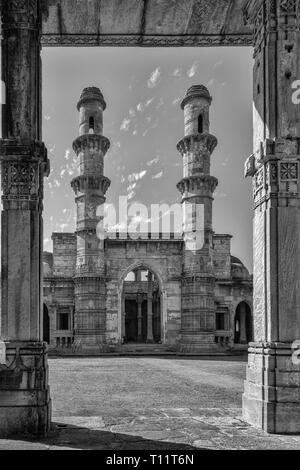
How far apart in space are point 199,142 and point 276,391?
2135cm

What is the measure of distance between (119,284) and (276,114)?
20729 millimetres

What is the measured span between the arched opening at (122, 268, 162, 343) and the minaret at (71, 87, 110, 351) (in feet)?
21.0

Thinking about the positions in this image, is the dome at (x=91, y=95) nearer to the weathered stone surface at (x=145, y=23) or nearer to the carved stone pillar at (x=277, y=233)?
the weathered stone surface at (x=145, y=23)

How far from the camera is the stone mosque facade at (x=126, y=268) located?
24.9m

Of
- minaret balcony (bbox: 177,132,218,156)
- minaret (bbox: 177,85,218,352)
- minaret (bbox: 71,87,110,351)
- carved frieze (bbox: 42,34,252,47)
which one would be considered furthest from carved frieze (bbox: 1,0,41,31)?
minaret balcony (bbox: 177,132,218,156)

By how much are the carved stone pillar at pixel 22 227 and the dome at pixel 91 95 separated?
815 inches

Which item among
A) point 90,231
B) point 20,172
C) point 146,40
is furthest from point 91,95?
point 20,172

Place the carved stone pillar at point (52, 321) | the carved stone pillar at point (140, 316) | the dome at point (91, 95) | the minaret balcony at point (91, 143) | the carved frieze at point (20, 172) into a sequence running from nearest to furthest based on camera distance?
the carved frieze at point (20, 172) → the minaret balcony at point (91, 143) → the carved stone pillar at point (52, 321) → the dome at point (91, 95) → the carved stone pillar at point (140, 316)

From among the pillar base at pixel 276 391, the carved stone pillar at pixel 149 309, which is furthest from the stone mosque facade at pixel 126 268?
the pillar base at pixel 276 391

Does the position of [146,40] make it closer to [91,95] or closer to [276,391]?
[276,391]

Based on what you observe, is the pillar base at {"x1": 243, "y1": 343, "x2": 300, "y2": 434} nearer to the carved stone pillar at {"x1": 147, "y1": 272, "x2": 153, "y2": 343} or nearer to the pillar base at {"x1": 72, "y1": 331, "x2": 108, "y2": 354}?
the pillar base at {"x1": 72, "y1": 331, "x2": 108, "y2": 354}

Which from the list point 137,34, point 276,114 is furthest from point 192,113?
point 276,114

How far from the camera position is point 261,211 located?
609cm
